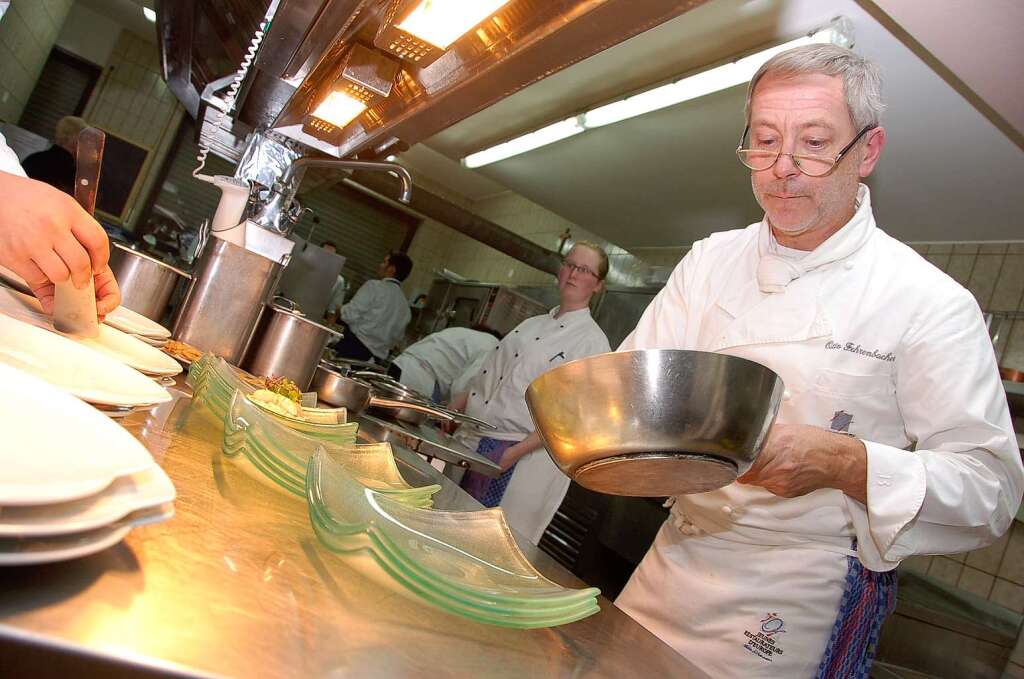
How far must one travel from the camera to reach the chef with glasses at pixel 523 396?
3537 mm

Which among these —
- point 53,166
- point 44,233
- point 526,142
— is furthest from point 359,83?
point 526,142

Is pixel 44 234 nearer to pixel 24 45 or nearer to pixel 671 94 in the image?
pixel 671 94

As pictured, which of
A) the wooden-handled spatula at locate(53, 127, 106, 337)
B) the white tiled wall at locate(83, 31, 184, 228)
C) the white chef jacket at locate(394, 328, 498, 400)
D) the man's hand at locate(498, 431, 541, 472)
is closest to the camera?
the wooden-handled spatula at locate(53, 127, 106, 337)

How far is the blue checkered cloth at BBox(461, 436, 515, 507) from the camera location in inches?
140

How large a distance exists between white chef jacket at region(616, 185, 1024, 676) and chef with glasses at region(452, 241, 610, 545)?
190 cm

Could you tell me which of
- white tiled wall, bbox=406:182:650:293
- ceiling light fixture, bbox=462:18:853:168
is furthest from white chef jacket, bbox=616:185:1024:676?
white tiled wall, bbox=406:182:650:293

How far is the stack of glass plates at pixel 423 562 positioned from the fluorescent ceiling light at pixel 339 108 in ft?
5.33

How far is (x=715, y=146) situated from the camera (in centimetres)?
433

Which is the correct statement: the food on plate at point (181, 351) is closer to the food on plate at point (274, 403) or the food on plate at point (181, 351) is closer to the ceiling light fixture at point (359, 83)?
the food on plate at point (274, 403)

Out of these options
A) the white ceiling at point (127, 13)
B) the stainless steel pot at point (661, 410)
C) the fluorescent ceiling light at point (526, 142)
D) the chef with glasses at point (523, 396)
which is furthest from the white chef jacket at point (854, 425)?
the white ceiling at point (127, 13)

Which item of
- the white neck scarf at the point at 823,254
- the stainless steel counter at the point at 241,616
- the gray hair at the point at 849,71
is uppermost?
the gray hair at the point at 849,71

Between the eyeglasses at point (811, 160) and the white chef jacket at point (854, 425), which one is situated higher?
the eyeglasses at point (811, 160)

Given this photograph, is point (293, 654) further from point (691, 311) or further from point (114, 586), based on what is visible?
point (691, 311)

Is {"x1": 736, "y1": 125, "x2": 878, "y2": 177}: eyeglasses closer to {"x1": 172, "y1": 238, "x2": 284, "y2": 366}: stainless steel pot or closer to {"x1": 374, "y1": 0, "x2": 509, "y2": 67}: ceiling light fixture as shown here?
{"x1": 374, "y1": 0, "x2": 509, "y2": 67}: ceiling light fixture
